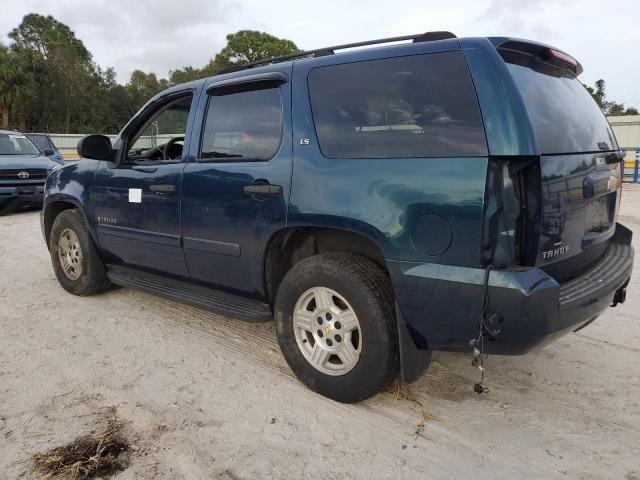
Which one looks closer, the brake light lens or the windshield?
the brake light lens

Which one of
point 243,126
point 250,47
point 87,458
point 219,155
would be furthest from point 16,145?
point 250,47

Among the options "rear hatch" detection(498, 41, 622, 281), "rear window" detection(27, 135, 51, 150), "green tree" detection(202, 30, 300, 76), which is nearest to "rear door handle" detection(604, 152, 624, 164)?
"rear hatch" detection(498, 41, 622, 281)

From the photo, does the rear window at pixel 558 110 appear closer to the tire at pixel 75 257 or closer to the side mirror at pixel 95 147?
the side mirror at pixel 95 147

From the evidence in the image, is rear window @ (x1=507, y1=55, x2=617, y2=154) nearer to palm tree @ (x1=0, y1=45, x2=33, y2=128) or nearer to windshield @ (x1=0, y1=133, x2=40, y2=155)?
windshield @ (x1=0, y1=133, x2=40, y2=155)

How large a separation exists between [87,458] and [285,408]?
101cm

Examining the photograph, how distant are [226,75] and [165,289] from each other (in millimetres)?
1667

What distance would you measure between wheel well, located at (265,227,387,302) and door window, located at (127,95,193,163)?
114cm

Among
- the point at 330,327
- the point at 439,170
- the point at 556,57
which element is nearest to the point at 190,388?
the point at 330,327

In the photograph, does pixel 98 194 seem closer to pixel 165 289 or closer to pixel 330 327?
pixel 165 289

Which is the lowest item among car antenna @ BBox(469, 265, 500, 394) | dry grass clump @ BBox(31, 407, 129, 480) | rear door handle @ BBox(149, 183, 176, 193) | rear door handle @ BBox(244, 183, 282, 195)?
dry grass clump @ BBox(31, 407, 129, 480)

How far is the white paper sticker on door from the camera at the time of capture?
3.85 m

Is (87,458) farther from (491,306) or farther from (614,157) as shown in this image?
(614,157)

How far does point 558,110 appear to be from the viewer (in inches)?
99.3

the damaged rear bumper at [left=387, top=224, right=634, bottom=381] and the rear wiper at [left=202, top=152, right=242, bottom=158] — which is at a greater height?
the rear wiper at [left=202, top=152, right=242, bottom=158]
